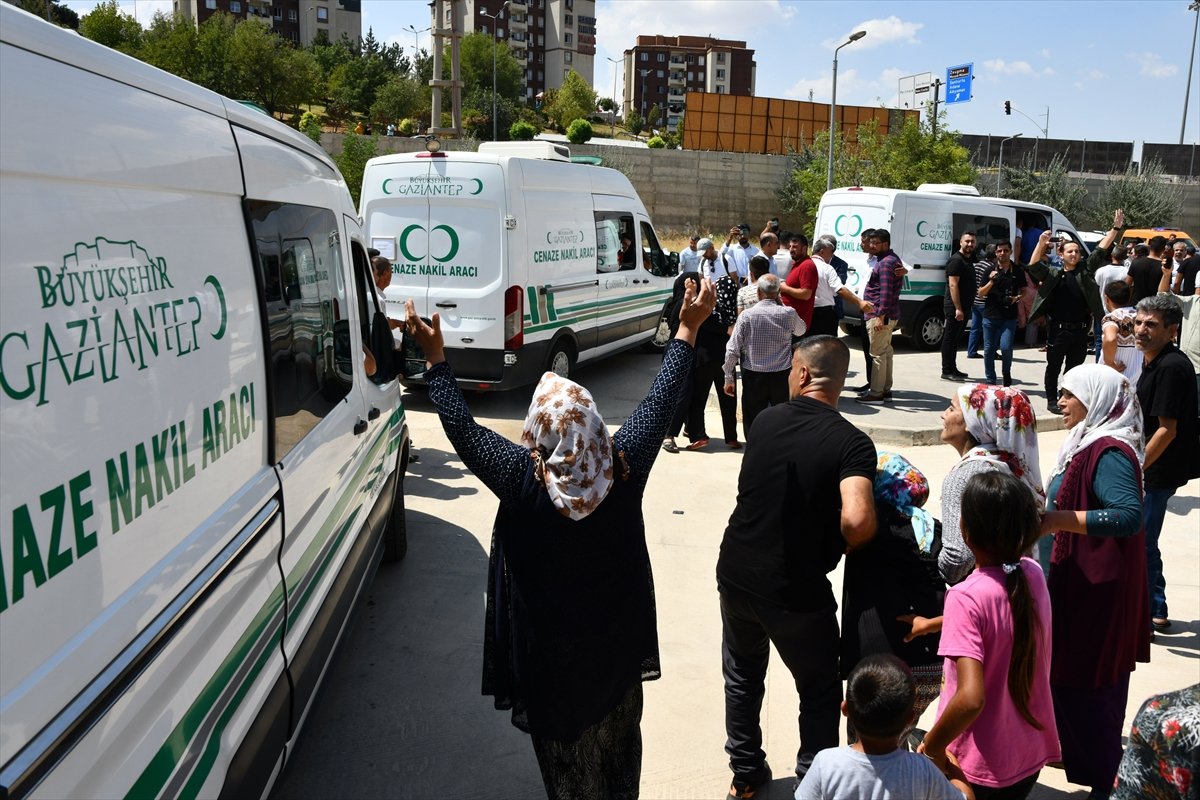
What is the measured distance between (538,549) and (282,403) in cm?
112

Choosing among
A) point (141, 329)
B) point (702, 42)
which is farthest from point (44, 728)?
point (702, 42)

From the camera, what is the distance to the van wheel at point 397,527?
572 centimetres

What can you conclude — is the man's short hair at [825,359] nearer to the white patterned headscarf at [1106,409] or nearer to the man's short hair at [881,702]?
the white patterned headscarf at [1106,409]

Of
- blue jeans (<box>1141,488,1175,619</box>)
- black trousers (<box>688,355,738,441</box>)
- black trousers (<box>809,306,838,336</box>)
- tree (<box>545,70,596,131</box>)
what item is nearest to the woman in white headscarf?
blue jeans (<box>1141,488,1175,619</box>)

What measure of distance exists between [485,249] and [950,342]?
20.6 feet

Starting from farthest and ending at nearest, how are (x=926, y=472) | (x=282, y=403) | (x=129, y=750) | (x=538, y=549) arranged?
1. (x=926, y=472)
2. (x=282, y=403)
3. (x=538, y=549)
4. (x=129, y=750)

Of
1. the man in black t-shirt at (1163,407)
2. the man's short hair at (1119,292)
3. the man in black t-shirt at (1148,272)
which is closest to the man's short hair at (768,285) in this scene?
the man's short hair at (1119,292)

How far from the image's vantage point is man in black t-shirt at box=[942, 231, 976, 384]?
38.3 feet

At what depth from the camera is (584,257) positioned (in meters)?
10.6

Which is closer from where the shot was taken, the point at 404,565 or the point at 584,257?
the point at 404,565

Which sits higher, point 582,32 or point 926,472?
point 582,32

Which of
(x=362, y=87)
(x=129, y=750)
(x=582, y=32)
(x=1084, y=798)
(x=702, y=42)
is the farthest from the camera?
(x=702, y=42)

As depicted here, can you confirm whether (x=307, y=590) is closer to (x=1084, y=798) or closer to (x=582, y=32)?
(x=1084, y=798)

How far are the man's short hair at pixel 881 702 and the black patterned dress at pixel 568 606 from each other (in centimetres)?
71
